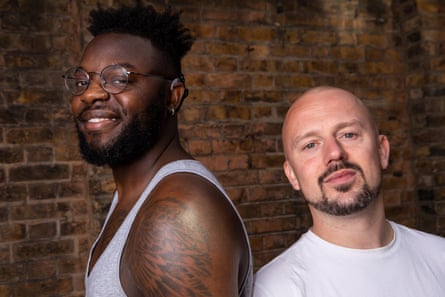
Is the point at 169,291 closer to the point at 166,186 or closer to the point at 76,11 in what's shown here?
the point at 166,186

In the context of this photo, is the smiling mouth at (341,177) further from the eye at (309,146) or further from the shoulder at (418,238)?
the shoulder at (418,238)

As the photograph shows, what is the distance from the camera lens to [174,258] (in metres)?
1.00

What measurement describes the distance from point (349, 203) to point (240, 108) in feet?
5.64

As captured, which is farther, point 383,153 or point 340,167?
point 383,153

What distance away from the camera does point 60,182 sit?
265cm

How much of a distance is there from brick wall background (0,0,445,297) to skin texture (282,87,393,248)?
1493 mm

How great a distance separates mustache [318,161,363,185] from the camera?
1.31 m

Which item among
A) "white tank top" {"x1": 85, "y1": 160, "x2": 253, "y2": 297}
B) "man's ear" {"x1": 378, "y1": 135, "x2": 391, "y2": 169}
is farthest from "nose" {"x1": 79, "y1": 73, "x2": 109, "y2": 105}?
"man's ear" {"x1": 378, "y1": 135, "x2": 391, "y2": 169}

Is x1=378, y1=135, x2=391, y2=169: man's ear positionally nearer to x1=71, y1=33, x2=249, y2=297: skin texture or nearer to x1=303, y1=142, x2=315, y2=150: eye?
x1=303, y1=142, x2=315, y2=150: eye

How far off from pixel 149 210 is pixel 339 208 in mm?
552

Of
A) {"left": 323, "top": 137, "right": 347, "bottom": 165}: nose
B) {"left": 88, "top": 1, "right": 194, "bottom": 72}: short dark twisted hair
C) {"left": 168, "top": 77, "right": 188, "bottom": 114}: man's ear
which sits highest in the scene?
{"left": 88, "top": 1, "right": 194, "bottom": 72}: short dark twisted hair

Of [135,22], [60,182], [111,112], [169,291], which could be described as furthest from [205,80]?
[169,291]

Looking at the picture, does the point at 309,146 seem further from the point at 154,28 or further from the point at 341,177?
the point at 154,28

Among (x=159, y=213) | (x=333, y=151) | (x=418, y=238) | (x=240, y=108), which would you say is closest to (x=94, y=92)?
(x=159, y=213)
